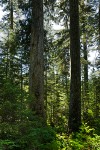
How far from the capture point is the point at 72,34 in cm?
1195

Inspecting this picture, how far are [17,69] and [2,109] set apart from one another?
14.2 m

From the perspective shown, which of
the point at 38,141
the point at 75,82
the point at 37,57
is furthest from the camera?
the point at 75,82

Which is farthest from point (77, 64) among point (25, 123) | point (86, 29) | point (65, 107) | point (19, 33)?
point (65, 107)

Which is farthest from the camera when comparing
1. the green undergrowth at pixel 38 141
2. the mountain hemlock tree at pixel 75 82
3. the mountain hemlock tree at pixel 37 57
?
the mountain hemlock tree at pixel 75 82

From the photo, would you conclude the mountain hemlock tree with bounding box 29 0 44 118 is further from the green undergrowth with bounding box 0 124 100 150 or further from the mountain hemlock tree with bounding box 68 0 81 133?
the mountain hemlock tree with bounding box 68 0 81 133

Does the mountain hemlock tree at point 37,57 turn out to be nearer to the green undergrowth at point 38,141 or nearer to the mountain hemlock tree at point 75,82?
the green undergrowth at point 38,141

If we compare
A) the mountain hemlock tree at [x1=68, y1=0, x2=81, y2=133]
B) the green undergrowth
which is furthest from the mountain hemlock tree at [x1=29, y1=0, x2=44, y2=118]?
the mountain hemlock tree at [x1=68, y1=0, x2=81, y2=133]

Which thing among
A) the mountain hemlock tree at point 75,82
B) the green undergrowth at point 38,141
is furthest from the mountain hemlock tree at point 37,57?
the mountain hemlock tree at point 75,82

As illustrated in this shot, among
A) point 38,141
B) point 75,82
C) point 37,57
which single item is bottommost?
point 38,141

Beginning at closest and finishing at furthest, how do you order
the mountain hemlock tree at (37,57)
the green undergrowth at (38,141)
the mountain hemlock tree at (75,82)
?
the green undergrowth at (38,141), the mountain hemlock tree at (37,57), the mountain hemlock tree at (75,82)

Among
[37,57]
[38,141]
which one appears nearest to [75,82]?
[37,57]

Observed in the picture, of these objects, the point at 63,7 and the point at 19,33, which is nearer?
the point at 19,33

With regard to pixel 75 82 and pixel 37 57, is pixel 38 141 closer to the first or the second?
pixel 37 57

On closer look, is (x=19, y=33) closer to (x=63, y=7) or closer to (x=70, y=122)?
(x=63, y=7)
